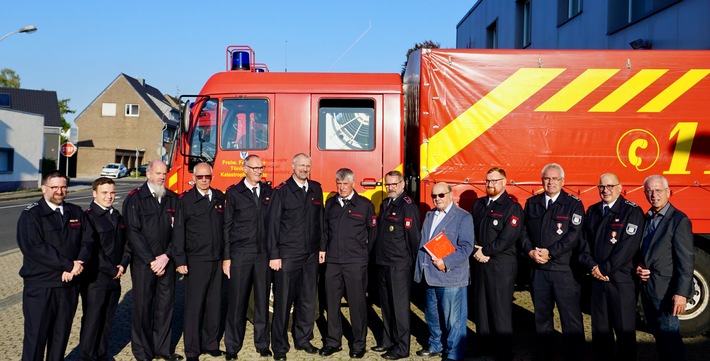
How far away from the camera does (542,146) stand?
6043mm

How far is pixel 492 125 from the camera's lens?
6.06m

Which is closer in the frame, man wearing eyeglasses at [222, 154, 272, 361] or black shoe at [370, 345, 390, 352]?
man wearing eyeglasses at [222, 154, 272, 361]

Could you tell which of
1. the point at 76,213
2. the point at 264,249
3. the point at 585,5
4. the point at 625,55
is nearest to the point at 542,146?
the point at 625,55

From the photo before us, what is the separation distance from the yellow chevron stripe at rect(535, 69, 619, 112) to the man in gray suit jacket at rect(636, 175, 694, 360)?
151cm

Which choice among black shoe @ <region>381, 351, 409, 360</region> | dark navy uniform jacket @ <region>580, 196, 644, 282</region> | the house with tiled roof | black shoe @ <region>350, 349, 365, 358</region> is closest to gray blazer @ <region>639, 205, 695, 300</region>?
dark navy uniform jacket @ <region>580, 196, 644, 282</region>

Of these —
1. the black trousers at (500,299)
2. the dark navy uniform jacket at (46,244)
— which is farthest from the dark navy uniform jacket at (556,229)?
the dark navy uniform jacket at (46,244)

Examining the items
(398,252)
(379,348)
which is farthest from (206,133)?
(379,348)

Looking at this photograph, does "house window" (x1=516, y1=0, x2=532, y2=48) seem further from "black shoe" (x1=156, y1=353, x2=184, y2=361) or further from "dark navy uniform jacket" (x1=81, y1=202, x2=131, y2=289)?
"dark navy uniform jacket" (x1=81, y1=202, x2=131, y2=289)

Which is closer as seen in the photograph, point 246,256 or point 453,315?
point 453,315

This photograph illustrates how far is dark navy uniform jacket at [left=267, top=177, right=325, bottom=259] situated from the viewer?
5.48 meters

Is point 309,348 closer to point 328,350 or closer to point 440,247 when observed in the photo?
point 328,350

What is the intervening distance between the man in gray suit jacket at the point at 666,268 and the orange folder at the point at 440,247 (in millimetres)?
1594

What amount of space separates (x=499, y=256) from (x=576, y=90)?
2027 mm

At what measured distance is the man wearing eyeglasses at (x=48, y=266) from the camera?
4.38m
